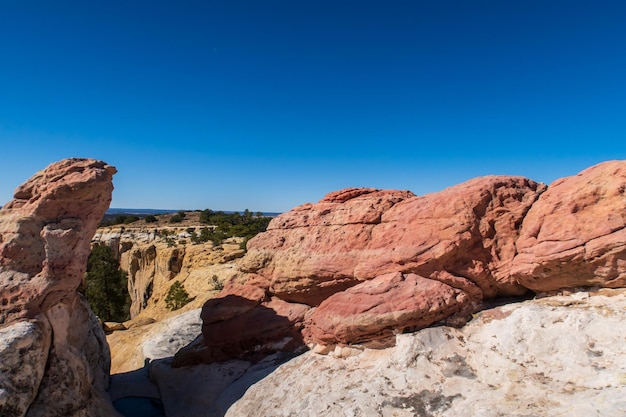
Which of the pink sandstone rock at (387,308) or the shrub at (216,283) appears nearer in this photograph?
the pink sandstone rock at (387,308)

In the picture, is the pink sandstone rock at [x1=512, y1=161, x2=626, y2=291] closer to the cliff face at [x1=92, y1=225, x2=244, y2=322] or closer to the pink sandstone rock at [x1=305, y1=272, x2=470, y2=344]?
the pink sandstone rock at [x1=305, y1=272, x2=470, y2=344]

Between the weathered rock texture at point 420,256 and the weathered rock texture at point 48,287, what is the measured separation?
6.51 meters

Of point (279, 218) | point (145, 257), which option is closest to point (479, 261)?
point (279, 218)

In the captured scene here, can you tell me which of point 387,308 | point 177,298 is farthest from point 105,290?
point 387,308

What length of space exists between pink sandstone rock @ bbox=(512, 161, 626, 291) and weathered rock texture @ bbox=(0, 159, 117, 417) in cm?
1657

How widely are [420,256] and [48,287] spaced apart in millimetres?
13869

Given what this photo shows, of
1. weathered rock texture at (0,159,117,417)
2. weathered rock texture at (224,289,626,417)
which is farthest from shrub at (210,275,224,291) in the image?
weathered rock texture at (224,289,626,417)

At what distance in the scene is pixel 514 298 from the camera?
14.3 m

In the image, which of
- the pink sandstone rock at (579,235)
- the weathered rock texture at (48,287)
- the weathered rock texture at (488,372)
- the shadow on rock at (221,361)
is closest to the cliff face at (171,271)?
the shadow on rock at (221,361)

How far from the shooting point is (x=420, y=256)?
14.7 m

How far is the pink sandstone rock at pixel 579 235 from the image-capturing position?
38.6ft

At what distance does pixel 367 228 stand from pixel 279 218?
5.17m

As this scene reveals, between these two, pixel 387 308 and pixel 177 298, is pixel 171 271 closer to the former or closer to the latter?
pixel 177 298

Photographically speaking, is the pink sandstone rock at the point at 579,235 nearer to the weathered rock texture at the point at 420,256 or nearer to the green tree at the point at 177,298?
the weathered rock texture at the point at 420,256
